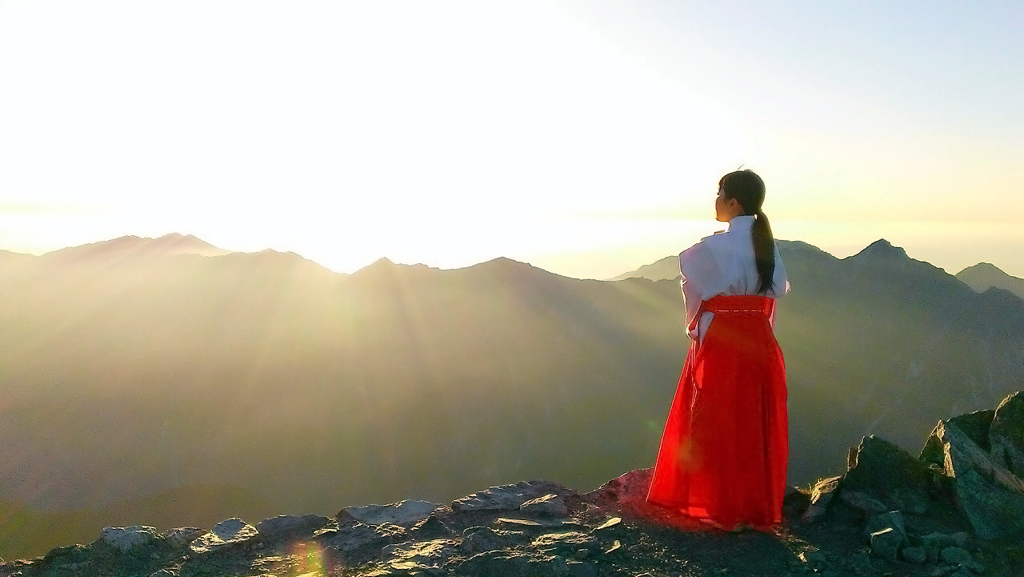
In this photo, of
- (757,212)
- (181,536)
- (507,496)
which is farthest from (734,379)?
(181,536)

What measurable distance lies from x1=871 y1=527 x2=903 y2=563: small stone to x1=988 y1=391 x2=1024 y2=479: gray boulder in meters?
1.54

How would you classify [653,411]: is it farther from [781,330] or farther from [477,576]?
[477,576]

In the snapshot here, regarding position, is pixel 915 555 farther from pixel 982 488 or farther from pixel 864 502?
pixel 982 488

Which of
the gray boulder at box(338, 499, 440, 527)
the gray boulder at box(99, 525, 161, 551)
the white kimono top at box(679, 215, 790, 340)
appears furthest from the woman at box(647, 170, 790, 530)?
the gray boulder at box(99, 525, 161, 551)

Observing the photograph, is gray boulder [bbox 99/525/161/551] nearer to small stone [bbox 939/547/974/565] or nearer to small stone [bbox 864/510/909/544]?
small stone [bbox 864/510/909/544]

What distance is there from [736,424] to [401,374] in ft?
130

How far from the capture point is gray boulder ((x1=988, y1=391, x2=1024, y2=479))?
454cm

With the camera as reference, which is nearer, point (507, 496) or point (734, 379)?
point (734, 379)

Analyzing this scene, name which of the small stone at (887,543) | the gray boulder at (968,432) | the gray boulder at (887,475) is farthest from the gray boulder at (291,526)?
the gray boulder at (968,432)

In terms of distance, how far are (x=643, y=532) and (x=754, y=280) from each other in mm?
1684

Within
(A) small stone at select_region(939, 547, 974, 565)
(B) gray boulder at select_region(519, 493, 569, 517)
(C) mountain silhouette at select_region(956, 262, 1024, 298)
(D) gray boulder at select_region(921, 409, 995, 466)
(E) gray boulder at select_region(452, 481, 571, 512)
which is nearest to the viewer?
(A) small stone at select_region(939, 547, 974, 565)

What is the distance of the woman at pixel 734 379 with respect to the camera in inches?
149

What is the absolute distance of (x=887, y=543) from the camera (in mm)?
3584

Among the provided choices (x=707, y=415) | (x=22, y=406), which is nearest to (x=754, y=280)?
(x=707, y=415)
